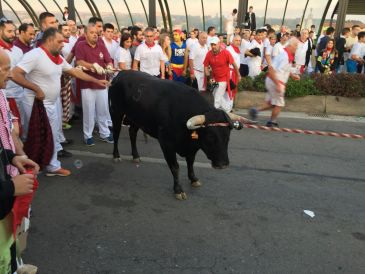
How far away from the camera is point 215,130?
408 centimetres

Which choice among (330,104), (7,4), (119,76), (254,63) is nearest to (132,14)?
(7,4)

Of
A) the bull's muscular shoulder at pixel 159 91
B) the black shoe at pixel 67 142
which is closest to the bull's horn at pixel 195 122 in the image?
the bull's muscular shoulder at pixel 159 91

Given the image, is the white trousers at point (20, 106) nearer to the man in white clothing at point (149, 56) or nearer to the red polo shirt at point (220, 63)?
the man in white clothing at point (149, 56)

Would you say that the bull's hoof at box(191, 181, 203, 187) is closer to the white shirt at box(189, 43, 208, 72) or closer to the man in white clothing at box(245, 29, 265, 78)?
the white shirt at box(189, 43, 208, 72)

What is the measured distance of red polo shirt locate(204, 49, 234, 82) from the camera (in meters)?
8.21

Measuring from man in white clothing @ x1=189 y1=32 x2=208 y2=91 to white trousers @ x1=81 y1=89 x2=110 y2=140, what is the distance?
10.4 ft

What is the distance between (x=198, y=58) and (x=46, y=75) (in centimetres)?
526

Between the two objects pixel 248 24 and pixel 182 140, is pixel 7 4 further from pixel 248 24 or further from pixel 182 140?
pixel 182 140

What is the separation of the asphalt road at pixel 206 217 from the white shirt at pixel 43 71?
1197 millimetres

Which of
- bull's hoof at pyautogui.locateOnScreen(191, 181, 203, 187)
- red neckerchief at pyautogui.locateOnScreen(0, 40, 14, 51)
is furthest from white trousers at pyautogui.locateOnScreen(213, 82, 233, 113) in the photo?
red neckerchief at pyautogui.locateOnScreen(0, 40, 14, 51)

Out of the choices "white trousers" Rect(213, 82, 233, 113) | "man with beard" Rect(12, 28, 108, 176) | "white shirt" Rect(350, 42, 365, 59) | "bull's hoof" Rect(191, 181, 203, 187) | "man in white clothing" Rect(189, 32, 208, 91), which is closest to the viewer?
"man with beard" Rect(12, 28, 108, 176)

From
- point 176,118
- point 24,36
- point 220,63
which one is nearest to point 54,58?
point 24,36

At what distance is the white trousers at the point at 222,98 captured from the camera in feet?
27.9

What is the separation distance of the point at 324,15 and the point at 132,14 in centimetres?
1360
